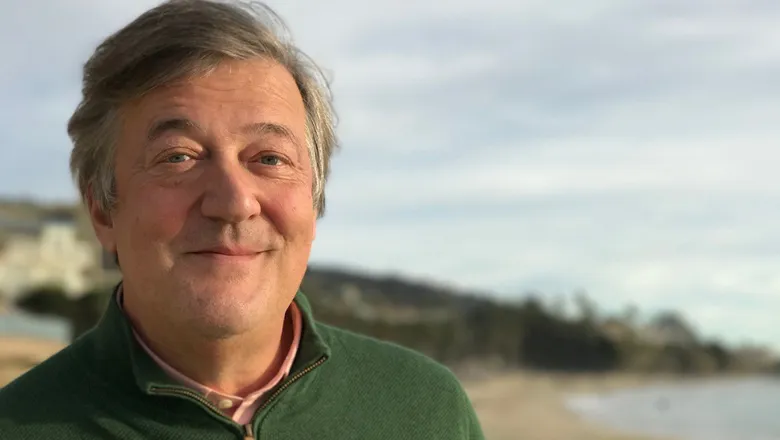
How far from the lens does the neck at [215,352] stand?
1.96 meters

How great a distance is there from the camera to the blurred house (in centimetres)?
3628

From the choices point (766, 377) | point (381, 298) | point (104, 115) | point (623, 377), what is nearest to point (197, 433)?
point (104, 115)

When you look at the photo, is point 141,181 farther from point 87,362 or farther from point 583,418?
point 583,418

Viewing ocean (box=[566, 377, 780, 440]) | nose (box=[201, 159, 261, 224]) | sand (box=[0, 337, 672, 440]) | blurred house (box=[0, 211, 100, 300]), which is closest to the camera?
nose (box=[201, 159, 261, 224])

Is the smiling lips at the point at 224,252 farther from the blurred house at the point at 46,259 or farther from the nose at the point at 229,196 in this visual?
the blurred house at the point at 46,259

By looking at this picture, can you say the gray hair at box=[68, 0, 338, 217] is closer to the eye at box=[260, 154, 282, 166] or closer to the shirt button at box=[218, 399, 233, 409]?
the eye at box=[260, 154, 282, 166]

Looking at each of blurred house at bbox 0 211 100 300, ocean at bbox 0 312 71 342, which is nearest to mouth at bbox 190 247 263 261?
ocean at bbox 0 312 71 342

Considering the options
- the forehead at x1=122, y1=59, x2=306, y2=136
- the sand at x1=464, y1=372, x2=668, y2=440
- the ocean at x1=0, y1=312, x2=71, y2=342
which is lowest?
the sand at x1=464, y1=372, x2=668, y2=440

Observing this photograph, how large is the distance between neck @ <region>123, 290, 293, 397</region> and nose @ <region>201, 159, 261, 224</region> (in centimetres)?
24

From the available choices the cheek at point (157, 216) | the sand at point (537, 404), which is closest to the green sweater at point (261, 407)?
the cheek at point (157, 216)

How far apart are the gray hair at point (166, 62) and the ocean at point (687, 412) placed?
30333 mm

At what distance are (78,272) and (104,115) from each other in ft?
132

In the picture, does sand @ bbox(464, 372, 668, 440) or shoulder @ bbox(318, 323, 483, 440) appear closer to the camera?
shoulder @ bbox(318, 323, 483, 440)

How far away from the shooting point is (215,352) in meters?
1.98
